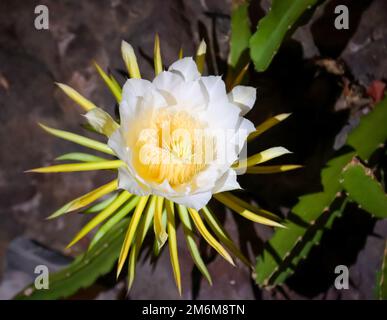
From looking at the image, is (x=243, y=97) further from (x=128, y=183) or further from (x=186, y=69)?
(x=128, y=183)

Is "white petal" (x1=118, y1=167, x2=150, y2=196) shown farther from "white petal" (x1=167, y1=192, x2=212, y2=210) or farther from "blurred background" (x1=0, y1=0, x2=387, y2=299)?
"blurred background" (x1=0, y1=0, x2=387, y2=299)

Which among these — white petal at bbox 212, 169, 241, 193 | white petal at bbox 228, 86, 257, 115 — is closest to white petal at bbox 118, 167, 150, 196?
white petal at bbox 212, 169, 241, 193

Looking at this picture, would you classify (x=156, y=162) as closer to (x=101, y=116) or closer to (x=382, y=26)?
(x=101, y=116)

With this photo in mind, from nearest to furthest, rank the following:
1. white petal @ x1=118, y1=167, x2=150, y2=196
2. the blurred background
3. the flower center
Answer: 1. white petal @ x1=118, y1=167, x2=150, y2=196
2. the flower center
3. the blurred background

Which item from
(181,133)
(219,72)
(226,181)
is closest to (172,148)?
(181,133)

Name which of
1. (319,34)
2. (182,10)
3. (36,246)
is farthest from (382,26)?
(36,246)

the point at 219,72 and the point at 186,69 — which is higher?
the point at 219,72

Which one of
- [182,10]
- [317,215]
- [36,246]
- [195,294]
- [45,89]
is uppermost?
[182,10]
